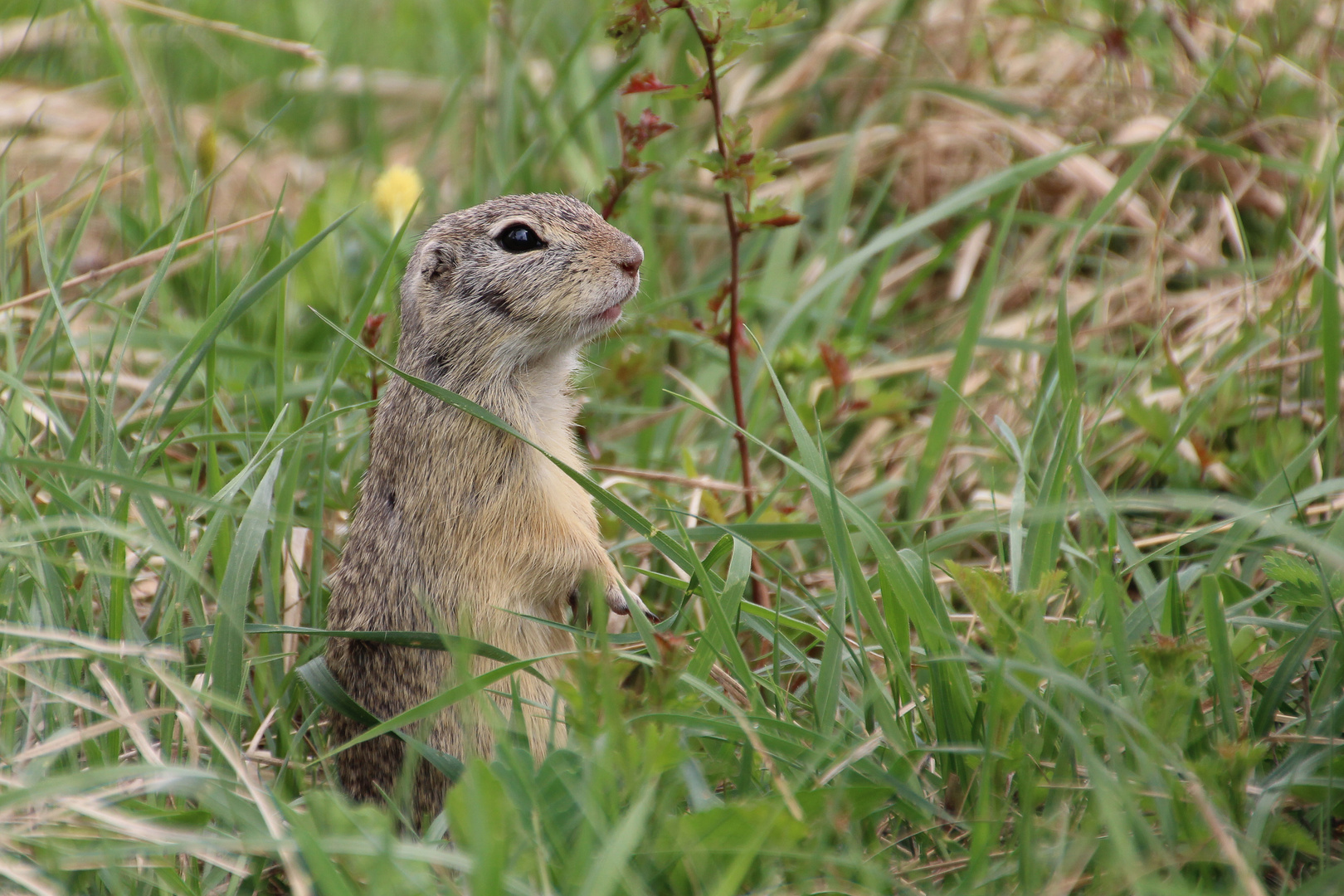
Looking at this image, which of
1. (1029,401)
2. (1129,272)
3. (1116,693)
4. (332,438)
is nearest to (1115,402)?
(1029,401)

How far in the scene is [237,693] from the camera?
2.93m

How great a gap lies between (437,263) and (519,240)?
299mm

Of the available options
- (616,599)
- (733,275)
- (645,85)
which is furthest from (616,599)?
(645,85)

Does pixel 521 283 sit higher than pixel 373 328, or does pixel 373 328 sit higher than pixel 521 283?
pixel 521 283

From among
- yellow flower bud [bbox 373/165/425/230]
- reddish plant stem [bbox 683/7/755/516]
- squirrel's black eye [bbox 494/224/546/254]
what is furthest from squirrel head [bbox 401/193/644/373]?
yellow flower bud [bbox 373/165/425/230]

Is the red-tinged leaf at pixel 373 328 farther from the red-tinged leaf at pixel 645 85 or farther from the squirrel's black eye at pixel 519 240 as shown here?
the red-tinged leaf at pixel 645 85

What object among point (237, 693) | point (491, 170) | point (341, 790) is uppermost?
point (491, 170)

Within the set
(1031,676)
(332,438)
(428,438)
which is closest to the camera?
(1031,676)

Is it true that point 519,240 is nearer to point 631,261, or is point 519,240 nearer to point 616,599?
point 631,261

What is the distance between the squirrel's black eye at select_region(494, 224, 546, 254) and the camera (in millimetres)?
3648

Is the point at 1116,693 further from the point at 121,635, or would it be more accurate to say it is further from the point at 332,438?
the point at 332,438

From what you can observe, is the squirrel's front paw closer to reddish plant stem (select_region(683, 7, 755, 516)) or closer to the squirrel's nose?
reddish plant stem (select_region(683, 7, 755, 516))

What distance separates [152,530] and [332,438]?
1.15 meters

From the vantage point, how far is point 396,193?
538cm
